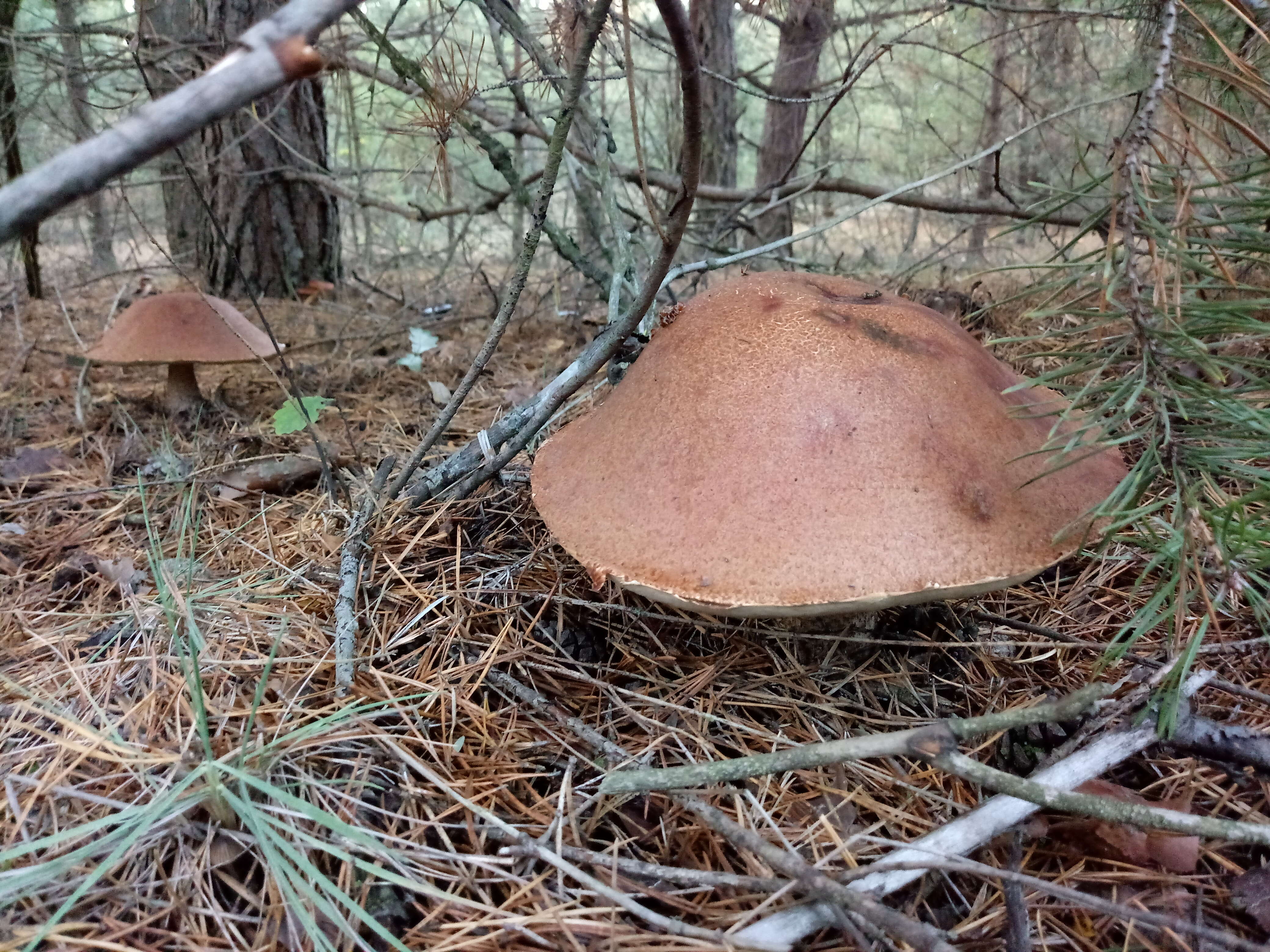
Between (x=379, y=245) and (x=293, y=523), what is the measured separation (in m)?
5.52

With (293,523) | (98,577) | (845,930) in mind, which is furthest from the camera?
(293,523)

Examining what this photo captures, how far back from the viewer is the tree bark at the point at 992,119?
13.7 feet

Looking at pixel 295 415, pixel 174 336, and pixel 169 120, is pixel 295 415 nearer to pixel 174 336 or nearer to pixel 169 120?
pixel 174 336

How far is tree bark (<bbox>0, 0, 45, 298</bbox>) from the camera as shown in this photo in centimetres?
375

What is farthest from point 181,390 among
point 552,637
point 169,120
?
point 169,120

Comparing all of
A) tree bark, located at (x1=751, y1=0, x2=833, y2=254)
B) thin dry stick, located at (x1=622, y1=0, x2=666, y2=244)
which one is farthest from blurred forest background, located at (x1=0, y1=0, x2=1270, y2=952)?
tree bark, located at (x1=751, y1=0, x2=833, y2=254)

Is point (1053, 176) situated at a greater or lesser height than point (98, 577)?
greater

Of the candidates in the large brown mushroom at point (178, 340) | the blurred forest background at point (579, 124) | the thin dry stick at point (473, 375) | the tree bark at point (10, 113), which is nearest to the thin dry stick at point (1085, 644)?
the blurred forest background at point (579, 124)

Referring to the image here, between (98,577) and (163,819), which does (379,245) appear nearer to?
(98,577)

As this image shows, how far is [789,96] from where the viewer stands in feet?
14.8

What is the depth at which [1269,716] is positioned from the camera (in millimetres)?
1490

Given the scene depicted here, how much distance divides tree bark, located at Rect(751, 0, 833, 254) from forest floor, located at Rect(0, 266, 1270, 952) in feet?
7.48

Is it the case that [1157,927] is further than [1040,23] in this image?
No

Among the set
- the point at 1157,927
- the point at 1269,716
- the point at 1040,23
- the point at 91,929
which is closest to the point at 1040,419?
the point at 1269,716
